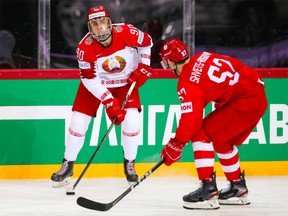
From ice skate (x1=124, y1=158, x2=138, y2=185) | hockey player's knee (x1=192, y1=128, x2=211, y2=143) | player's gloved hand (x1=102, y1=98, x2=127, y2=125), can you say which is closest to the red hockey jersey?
→ hockey player's knee (x1=192, y1=128, x2=211, y2=143)

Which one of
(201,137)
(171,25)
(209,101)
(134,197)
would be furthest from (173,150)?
(171,25)

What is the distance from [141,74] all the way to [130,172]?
0.62 meters

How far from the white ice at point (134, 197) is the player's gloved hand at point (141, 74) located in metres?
0.66

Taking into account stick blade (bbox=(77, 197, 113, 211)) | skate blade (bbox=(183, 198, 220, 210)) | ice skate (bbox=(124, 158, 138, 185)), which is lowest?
ice skate (bbox=(124, 158, 138, 185))

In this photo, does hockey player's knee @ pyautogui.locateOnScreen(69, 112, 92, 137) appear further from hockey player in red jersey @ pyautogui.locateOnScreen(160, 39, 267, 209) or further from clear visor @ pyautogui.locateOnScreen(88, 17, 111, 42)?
hockey player in red jersey @ pyautogui.locateOnScreen(160, 39, 267, 209)

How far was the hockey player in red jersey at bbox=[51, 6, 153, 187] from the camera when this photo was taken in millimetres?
6090

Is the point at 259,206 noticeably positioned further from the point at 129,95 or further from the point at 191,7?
the point at 191,7

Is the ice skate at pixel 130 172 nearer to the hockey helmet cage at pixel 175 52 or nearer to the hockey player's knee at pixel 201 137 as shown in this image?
the hockey player's knee at pixel 201 137

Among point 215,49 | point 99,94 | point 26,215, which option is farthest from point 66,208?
point 215,49

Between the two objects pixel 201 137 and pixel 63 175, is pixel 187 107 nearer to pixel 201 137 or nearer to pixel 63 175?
pixel 201 137

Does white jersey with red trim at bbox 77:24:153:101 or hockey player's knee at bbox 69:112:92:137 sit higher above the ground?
white jersey with red trim at bbox 77:24:153:101

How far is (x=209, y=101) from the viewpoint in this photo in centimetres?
536

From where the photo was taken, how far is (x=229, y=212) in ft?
17.6

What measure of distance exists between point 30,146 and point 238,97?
1.75 m
